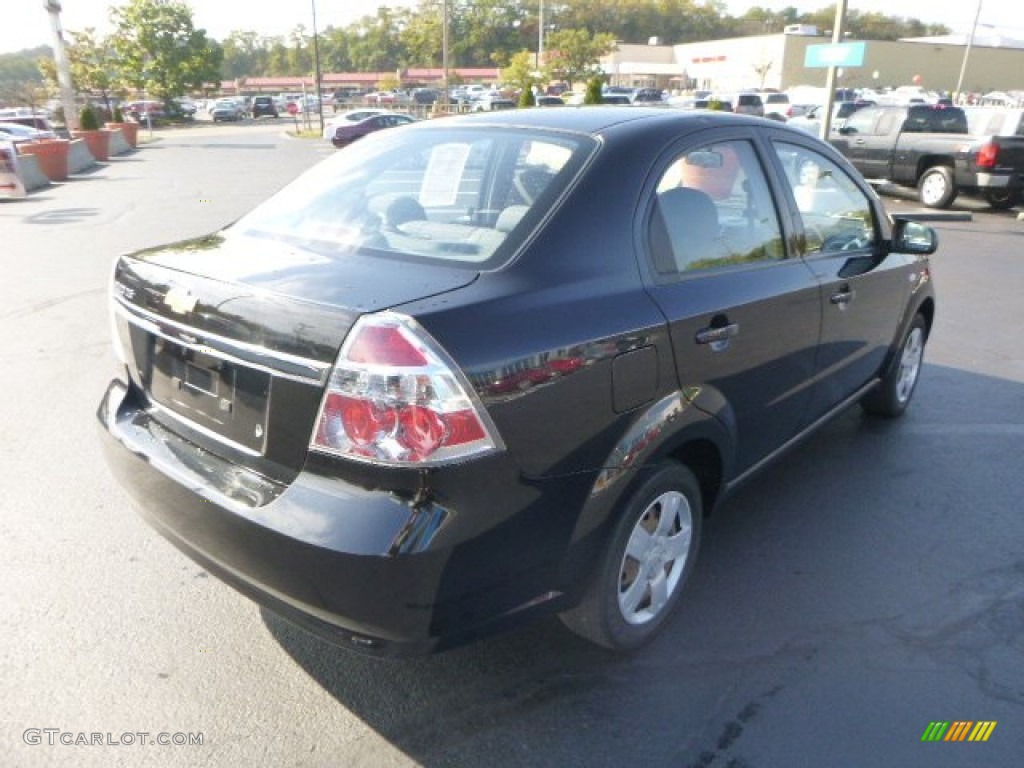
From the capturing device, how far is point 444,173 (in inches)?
123

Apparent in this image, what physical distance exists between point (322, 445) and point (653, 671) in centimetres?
142

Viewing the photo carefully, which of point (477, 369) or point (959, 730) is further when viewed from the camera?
point (959, 730)

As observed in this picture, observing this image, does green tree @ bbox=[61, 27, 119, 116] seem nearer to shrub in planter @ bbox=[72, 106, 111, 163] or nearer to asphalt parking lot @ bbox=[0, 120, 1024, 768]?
shrub in planter @ bbox=[72, 106, 111, 163]

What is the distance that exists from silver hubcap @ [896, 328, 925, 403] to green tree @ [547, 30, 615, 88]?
6116 centimetres

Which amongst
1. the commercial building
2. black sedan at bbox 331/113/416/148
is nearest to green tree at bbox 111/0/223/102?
black sedan at bbox 331/113/416/148

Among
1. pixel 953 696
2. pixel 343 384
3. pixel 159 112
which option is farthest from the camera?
pixel 159 112

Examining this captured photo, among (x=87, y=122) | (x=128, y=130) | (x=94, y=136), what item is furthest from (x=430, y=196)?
(x=128, y=130)

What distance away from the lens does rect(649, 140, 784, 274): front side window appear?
275 centimetres

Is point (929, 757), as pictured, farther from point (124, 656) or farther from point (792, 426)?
point (124, 656)

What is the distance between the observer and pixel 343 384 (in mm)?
2049

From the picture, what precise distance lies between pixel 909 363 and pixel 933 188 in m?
11.1

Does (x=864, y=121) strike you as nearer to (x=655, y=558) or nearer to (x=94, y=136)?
(x=655, y=558)

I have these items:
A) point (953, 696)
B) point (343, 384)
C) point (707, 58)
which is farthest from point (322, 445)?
point (707, 58)

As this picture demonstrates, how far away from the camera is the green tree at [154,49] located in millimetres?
56875
